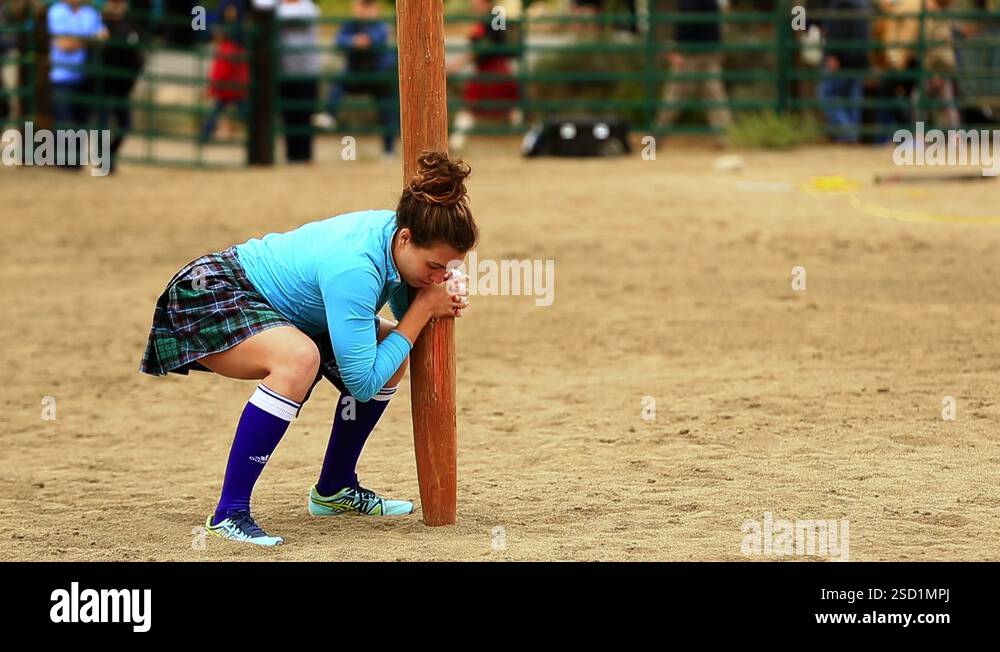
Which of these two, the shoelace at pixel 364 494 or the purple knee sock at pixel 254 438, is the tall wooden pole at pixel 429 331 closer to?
the shoelace at pixel 364 494

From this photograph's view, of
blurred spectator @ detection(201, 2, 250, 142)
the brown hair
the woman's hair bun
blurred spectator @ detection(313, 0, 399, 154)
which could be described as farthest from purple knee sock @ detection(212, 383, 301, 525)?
blurred spectator @ detection(313, 0, 399, 154)

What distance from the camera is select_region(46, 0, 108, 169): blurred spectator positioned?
15.9m

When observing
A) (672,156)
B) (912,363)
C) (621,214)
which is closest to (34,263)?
(621,214)

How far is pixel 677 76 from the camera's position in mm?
17891

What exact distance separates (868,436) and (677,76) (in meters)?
11.9

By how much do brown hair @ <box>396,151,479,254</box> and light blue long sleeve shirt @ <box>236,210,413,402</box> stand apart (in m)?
0.13

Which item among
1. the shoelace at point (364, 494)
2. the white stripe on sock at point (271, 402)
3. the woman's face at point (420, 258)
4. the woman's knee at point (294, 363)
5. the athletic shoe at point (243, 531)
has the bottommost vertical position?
the athletic shoe at point (243, 531)

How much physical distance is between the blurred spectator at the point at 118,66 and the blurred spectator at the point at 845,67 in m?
7.41

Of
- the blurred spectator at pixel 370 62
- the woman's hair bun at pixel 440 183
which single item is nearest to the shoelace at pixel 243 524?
the woman's hair bun at pixel 440 183

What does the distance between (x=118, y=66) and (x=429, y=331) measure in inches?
480

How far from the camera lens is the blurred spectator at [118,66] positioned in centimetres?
1619

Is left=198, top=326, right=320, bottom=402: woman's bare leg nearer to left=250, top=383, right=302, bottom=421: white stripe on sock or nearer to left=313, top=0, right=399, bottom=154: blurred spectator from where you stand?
left=250, top=383, right=302, bottom=421: white stripe on sock

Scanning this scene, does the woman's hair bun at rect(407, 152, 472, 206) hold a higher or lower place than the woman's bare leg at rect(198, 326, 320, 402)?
higher

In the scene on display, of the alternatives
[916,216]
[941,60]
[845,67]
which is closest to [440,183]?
[916,216]
